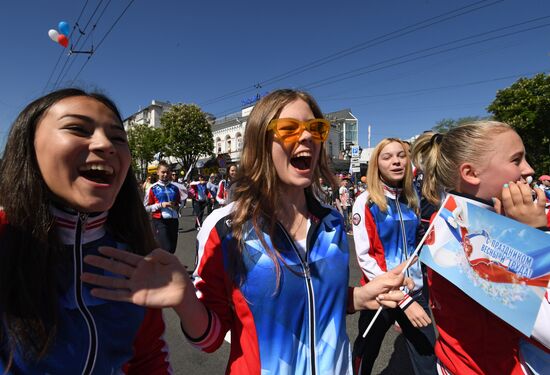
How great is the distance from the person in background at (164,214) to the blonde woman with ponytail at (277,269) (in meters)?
5.04

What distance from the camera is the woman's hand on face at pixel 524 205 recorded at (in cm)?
128

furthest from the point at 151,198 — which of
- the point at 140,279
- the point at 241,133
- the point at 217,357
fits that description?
the point at 241,133

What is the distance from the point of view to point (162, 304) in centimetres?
104

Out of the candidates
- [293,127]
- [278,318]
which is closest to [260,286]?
[278,318]

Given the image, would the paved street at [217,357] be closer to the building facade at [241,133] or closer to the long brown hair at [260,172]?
the long brown hair at [260,172]

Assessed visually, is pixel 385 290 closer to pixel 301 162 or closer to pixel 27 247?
pixel 301 162

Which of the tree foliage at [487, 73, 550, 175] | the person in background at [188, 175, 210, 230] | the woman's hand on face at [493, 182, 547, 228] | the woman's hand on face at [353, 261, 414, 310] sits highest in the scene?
the tree foliage at [487, 73, 550, 175]

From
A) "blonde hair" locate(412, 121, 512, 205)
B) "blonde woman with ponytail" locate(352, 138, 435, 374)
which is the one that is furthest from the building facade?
"blonde hair" locate(412, 121, 512, 205)

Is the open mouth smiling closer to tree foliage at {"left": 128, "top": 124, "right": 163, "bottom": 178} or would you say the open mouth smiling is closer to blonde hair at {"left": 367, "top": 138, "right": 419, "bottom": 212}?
blonde hair at {"left": 367, "top": 138, "right": 419, "bottom": 212}

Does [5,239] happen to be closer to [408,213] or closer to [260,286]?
[260,286]

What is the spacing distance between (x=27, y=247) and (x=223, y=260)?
0.75m

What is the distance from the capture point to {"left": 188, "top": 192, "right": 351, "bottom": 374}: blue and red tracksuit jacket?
1.36 metres

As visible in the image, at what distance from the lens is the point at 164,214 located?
629 cm

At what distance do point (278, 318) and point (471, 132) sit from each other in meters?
1.52
